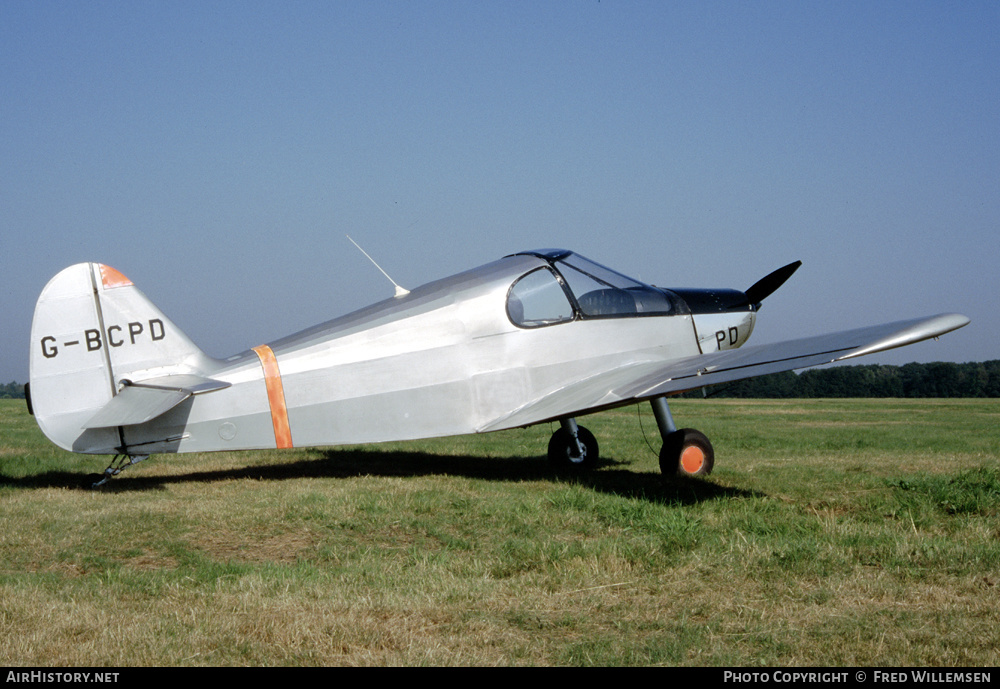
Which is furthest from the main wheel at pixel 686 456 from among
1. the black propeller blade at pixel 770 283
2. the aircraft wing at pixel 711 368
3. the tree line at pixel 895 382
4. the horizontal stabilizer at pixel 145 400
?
the tree line at pixel 895 382

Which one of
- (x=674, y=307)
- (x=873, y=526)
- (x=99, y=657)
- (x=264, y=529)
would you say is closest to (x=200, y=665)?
(x=99, y=657)

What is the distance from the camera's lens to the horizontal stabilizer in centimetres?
724

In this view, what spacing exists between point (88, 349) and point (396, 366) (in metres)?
2.82

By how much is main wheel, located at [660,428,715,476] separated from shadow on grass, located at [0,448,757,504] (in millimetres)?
147

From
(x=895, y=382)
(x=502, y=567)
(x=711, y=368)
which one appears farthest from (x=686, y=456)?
(x=895, y=382)

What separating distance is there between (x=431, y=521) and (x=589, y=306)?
137 inches

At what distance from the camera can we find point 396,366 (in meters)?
8.03

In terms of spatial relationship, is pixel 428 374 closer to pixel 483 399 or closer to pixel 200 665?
pixel 483 399

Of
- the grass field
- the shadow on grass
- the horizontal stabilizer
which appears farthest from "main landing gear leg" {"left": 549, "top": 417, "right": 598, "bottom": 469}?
the horizontal stabilizer

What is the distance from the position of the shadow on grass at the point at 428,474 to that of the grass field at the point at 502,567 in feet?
0.24

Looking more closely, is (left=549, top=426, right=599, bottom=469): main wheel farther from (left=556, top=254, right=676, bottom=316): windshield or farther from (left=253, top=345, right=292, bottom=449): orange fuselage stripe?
(left=253, top=345, right=292, bottom=449): orange fuselage stripe

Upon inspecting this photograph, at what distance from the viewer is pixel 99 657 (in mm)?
3453

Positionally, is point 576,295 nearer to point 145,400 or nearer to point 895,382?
point 145,400
